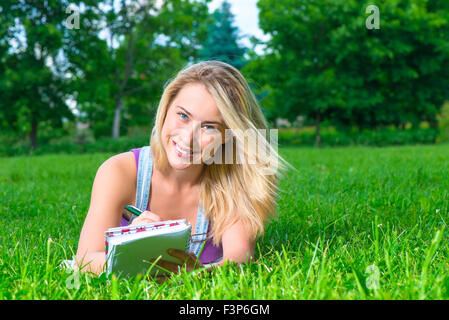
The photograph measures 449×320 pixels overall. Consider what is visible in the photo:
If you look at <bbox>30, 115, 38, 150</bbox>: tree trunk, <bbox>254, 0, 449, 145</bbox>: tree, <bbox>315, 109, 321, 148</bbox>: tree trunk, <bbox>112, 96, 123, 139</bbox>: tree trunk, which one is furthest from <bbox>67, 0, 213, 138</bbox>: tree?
<bbox>315, 109, 321, 148</bbox>: tree trunk

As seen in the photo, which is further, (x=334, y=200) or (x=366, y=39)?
(x=366, y=39)

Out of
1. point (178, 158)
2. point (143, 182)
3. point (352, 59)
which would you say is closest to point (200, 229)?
point (143, 182)

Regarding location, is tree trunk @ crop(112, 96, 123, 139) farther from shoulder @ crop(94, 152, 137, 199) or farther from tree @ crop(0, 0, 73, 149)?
shoulder @ crop(94, 152, 137, 199)

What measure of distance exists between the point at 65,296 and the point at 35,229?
6.19ft

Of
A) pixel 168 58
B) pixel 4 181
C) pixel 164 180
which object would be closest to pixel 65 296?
pixel 164 180

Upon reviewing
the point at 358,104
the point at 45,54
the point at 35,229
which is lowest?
the point at 35,229

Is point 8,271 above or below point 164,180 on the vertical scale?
below

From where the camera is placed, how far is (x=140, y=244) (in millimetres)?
1811

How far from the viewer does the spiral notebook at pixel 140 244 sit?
1.79m

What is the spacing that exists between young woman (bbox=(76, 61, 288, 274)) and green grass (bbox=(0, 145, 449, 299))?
0.58ft

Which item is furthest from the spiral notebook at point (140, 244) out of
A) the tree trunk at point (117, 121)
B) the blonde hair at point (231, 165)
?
the tree trunk at point (117, 121)

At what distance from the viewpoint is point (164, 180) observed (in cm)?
272

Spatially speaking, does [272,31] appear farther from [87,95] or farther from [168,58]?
[87,95]

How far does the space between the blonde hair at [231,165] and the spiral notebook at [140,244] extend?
26.1 inches
